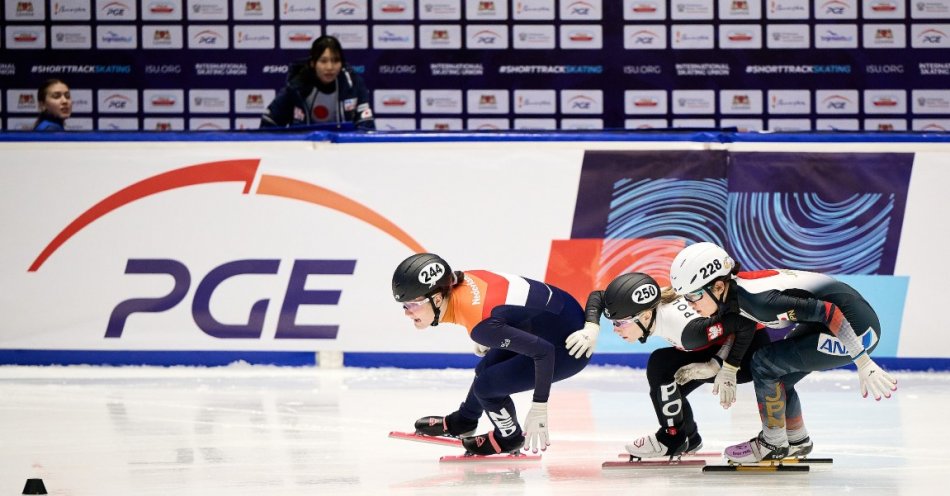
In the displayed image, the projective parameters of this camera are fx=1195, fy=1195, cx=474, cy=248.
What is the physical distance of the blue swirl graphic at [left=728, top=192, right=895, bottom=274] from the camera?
812 cm

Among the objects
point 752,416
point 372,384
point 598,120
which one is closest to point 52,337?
point 372,384

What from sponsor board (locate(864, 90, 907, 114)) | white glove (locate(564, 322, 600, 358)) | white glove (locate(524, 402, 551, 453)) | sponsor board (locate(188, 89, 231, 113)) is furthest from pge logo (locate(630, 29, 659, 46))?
white glove (locate(524, 402, 551, 453))

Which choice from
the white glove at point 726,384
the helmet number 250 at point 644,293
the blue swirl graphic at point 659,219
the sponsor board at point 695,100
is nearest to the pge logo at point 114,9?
the sponsor board at point 695,100

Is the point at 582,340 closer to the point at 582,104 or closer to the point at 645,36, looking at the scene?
the point at 582,104

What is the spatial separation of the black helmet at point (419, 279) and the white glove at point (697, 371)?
1.11m

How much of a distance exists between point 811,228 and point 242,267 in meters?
3.92

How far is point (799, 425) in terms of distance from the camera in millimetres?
5414

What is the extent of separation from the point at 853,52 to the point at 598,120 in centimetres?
254

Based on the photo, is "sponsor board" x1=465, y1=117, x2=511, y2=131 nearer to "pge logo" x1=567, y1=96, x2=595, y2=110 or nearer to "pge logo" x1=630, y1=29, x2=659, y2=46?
"pge logo" x1=567, y1=96, x2=595, y2=110

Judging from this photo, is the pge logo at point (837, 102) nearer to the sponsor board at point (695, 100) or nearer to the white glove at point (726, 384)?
the sponsor board at point (695, 100)

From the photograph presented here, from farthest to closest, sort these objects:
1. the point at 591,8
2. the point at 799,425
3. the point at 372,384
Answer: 1. the point at 591,8
2. the point at 372,384
3. the point at 799,425

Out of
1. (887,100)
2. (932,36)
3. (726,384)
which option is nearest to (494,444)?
(726,384)

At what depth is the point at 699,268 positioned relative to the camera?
A: 5012 mm

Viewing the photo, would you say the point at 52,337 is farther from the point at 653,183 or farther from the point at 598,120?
the point at 598,120
